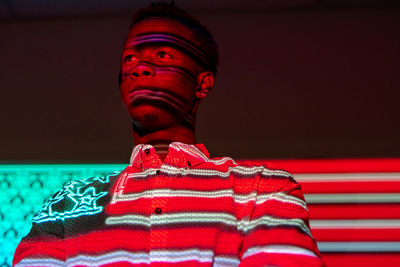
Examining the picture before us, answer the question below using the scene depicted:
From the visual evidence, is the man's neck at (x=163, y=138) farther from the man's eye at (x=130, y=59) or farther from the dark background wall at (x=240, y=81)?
the dark background wall at (x=240, y=81)

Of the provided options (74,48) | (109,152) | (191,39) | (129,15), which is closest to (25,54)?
(74,48)

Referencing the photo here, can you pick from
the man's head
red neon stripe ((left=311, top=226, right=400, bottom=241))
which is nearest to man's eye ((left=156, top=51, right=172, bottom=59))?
the man's head

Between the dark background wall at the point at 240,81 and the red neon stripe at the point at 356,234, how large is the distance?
312 millimetres

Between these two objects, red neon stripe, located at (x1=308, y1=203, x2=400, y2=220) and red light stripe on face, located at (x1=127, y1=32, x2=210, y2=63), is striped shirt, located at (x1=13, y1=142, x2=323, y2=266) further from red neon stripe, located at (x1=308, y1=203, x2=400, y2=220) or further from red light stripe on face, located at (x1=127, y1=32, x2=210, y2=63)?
red neon stripe, located at (x1=308, y1=203, x2=400, y2=220)

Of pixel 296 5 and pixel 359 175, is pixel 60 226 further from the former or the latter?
pixel 296 5

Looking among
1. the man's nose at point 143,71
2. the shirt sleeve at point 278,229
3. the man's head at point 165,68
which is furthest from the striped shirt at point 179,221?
the man's nose at point 143,71

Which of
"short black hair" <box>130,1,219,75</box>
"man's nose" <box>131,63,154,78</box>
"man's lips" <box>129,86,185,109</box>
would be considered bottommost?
"man's lips" <box>129,86,185,109</box>

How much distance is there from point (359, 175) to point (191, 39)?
0.75m

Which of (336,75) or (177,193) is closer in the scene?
(177,193)

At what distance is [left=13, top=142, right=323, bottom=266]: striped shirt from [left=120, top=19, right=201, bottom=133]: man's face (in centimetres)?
10

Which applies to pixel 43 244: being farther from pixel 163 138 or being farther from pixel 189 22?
pixel 189 22

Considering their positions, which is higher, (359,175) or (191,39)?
(191,39)

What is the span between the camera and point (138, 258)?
1.01 m

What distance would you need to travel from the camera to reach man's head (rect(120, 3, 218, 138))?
1.23m
